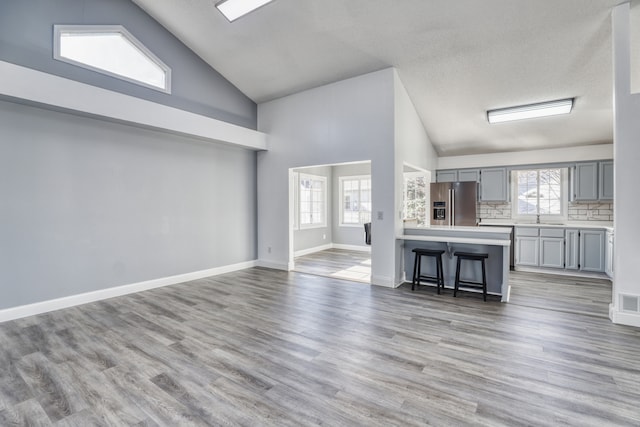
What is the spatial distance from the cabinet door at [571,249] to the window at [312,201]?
5361 millimetres

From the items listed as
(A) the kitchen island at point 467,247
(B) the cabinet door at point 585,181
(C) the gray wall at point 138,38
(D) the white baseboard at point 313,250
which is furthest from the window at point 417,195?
(C) the gray wall at point 138,38

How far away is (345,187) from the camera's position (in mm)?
8664

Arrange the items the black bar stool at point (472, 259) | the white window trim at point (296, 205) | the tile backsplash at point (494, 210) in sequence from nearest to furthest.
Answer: the black bar stool at point (472, 259) → the tile backsplash at point (494, 210) → the white window trim at point (296, 205)

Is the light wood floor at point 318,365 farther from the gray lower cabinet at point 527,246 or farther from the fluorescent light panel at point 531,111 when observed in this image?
the fluorescent light panel at point 531,111

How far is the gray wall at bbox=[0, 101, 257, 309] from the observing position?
345 cm

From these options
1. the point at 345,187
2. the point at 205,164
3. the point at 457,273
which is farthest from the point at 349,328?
the point at 345,187

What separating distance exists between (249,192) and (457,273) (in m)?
4.11

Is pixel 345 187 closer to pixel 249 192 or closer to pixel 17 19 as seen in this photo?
pixel 249 192

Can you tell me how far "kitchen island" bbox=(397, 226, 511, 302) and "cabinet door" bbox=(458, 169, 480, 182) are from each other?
2488mm

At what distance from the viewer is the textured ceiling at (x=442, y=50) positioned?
346 cm

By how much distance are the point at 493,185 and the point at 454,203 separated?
1.12 meters

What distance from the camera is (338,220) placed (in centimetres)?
870

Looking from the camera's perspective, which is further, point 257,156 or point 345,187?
point 345,187

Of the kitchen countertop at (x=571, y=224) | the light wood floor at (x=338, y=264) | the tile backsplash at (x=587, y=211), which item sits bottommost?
the light wood floor at (x=338, y=264)
